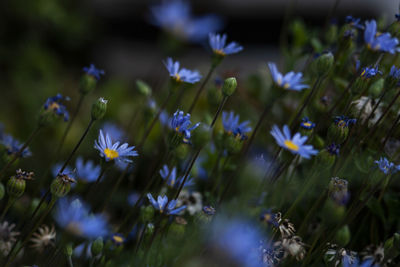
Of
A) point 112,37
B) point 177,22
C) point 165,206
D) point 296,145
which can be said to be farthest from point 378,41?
point 112,37

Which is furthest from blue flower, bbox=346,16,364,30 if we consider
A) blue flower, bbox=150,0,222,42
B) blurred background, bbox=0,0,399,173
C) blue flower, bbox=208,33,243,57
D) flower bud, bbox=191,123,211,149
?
blurred background, bbox=0,0,399,173

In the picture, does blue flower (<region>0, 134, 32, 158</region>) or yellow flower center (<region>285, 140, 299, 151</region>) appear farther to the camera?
blue flower (<region>0, 134, 32, 158</region>)

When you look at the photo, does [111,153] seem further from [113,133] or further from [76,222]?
[113,133]

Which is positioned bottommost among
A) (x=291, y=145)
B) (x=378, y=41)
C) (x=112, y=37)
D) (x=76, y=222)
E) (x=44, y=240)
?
(x=112, y=37)

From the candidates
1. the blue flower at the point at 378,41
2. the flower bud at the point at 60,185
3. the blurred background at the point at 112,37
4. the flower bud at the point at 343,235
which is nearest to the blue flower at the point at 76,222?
the flower bud at the point at 60,185

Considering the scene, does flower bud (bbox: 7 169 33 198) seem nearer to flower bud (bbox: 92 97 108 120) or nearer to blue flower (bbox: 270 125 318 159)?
flower bud (bbox: 92 97 108 120)

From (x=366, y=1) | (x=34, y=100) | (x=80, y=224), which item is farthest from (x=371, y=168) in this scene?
(x=366, y=1)
